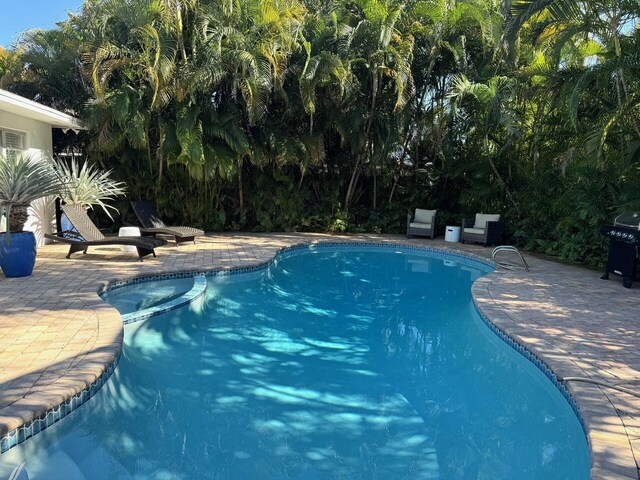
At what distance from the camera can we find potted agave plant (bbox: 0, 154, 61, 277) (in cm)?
711

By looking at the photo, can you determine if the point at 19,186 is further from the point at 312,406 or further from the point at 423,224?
the point at 423,224

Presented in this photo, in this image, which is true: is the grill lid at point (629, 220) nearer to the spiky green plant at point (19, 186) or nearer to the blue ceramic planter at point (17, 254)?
the spiky green plant at point (19, 186)

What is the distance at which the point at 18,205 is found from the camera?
7312 mm

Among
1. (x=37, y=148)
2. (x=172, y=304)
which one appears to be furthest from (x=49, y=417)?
(x=37, y=148)

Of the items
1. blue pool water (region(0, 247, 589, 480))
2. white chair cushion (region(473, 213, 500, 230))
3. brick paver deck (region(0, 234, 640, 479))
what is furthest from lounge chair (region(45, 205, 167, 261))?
white chair cushion (region(473, 213, 500, 230))

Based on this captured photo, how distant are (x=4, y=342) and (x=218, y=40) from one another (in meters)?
8.20

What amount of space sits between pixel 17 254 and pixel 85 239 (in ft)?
6.49

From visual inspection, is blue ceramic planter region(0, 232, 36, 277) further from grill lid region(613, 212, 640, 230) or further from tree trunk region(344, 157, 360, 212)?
grill lid region(613, 212, 640, 230)

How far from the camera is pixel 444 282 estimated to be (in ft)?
31.2

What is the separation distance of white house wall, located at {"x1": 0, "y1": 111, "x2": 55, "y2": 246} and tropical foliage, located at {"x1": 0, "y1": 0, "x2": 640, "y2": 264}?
106cm

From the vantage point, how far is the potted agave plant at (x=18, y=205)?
711 cm

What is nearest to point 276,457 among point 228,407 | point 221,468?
point 221,468

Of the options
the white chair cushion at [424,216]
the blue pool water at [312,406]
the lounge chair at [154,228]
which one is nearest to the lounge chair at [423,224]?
the white chair cushion at [424,216]

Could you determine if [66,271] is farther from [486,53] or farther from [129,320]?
[486,53]
